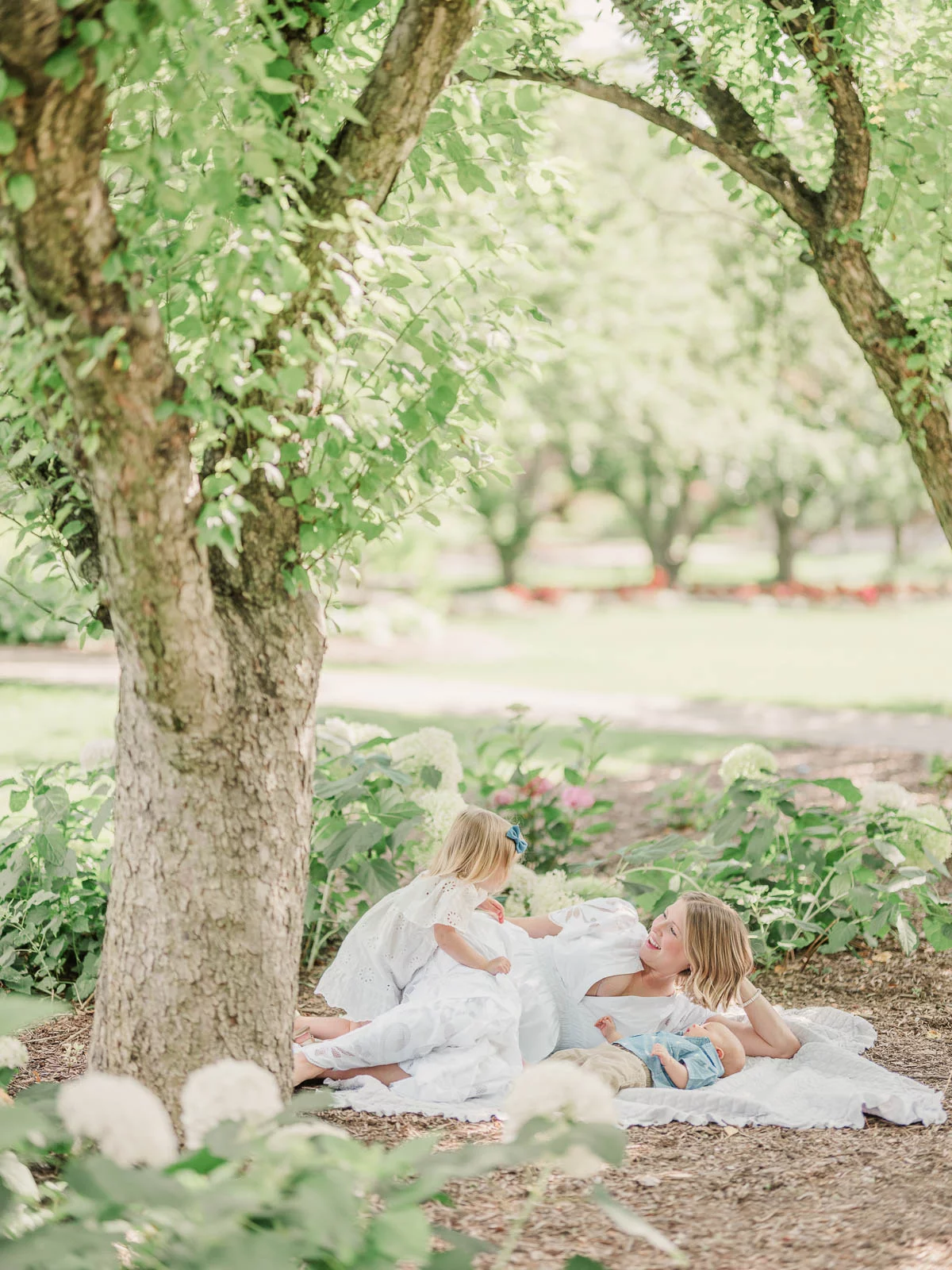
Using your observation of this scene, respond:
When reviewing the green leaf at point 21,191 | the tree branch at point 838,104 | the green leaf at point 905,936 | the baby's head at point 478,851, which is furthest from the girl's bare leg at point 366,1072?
the tree branch at point 838,104

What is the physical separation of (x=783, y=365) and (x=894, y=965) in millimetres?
7056

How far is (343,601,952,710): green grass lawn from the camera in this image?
42.4ft

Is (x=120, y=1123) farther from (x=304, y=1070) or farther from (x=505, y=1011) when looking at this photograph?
(x=505, y=1011)

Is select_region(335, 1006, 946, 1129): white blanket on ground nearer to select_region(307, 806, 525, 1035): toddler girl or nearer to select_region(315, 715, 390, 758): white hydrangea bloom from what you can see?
select_region(307, 806, 525, 1035): toddler girl

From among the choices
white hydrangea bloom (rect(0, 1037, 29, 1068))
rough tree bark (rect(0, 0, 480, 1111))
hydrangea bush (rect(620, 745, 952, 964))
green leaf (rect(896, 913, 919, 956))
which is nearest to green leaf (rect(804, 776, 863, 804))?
hydrangea bush (rect(620, 745, 952, 964))

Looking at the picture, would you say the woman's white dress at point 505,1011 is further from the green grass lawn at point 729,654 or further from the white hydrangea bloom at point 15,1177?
the green grass lawn at point 729,654

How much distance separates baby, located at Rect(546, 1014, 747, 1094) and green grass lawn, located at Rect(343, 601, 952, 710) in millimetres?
8453

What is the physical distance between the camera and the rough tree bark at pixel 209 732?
2.36 m

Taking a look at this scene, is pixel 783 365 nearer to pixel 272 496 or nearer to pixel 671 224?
pixel 671 224

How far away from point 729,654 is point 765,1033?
42.4 feet

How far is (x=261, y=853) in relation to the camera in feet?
8.73

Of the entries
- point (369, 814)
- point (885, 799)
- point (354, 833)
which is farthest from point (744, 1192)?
point (885, 799)

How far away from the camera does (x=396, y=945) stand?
3.67m

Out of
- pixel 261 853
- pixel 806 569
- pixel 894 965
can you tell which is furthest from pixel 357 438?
pixel 806 569
